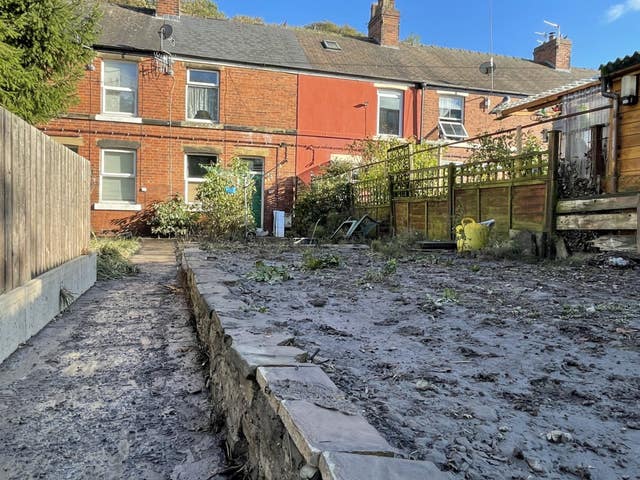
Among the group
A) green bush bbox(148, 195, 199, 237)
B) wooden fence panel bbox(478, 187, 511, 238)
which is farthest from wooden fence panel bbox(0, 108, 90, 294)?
green bush bbox(148, 195, 199, 237)

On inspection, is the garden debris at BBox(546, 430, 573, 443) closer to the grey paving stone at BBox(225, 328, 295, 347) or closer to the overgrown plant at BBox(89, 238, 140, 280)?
the grey paving stone at BBox(225, 328, 295, 347)

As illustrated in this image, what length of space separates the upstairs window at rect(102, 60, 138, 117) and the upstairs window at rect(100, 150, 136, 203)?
48.8 inches

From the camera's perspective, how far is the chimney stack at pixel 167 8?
1514 centimetres

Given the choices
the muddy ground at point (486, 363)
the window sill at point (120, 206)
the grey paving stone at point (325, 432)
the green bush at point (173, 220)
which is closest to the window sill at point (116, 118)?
the window sill at point (120, 206)

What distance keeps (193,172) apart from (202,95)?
235 centimetres

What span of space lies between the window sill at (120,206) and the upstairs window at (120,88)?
2.66 metres

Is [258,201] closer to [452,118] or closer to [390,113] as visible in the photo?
[390,113]

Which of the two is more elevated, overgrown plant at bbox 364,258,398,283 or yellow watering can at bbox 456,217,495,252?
yellow watering can at bbox 456,217,495,252

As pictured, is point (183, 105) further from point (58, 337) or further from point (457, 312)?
point (457, 312)

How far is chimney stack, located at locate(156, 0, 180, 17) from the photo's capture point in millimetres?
15141

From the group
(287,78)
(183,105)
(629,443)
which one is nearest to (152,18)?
(183,105)

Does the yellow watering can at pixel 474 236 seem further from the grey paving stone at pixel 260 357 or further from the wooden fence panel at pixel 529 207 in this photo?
the grey paving stone at pixel 260 357

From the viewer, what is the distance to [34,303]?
3.33 metres

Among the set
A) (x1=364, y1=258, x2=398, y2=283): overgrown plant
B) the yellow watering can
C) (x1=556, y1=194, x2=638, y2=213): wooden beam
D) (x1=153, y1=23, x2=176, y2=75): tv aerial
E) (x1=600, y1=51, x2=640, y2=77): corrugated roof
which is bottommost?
(x1=364, y1=258, x2=398, y2=283): overgrown plant
